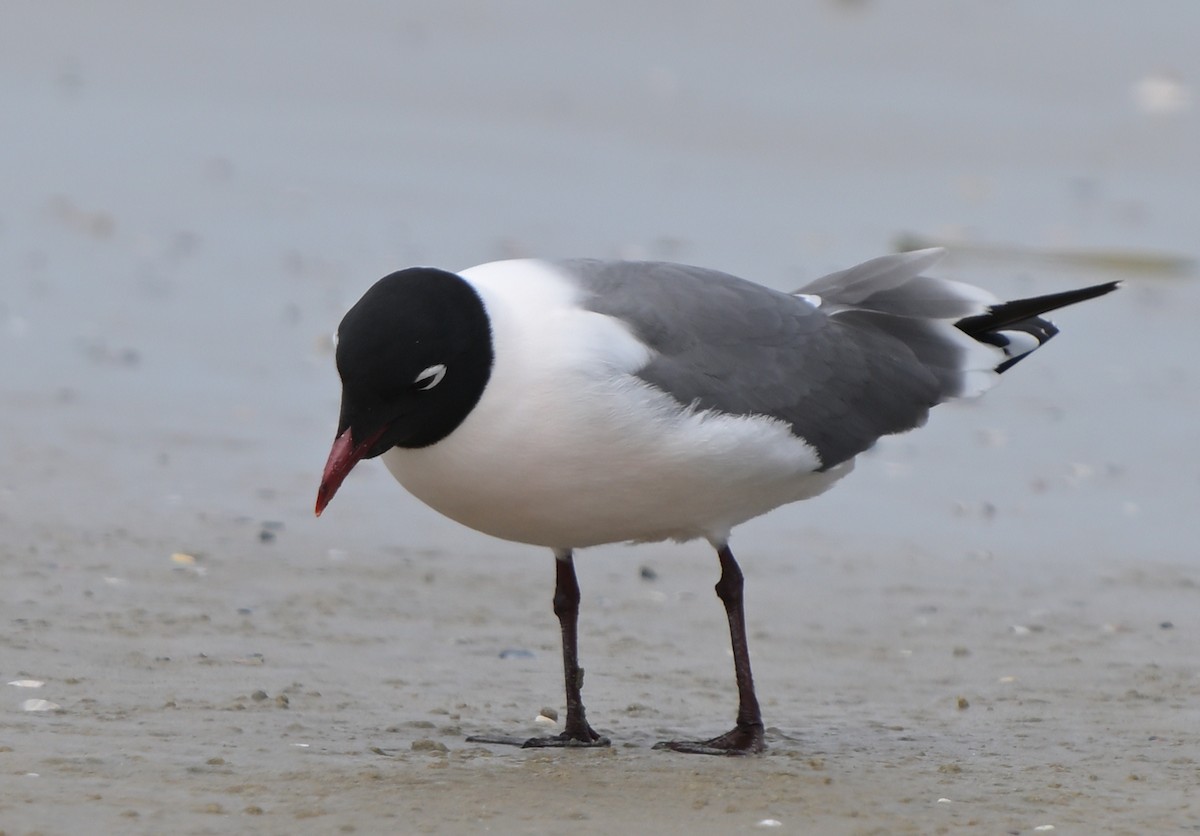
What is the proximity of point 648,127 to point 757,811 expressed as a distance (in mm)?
11113

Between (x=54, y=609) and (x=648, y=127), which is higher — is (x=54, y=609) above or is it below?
below

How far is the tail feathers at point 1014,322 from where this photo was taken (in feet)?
21.7

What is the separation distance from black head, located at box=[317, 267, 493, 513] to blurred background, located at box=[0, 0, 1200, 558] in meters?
2.70

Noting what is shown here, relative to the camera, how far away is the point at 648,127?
15.4 metres

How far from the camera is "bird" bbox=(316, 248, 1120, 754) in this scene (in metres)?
5.07

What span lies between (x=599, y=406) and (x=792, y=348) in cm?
103

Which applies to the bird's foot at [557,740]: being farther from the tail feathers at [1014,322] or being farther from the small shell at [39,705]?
the tail feathers at [1014,322]

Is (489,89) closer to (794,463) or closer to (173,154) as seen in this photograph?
(173,154)

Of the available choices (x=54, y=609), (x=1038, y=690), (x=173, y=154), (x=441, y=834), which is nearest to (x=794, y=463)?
(x=1038, y=690)

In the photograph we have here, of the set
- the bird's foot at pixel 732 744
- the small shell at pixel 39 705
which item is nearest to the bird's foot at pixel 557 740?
the bird's foot at pixel 732 744

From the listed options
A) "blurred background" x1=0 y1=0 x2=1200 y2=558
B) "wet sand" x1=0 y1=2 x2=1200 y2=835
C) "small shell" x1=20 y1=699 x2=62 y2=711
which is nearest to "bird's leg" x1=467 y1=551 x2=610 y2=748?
"wet sand" x1=0 y1=2 x2=1200 y2=835

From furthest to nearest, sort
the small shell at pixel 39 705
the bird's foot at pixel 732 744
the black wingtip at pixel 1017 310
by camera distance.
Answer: the black wingtip at pixel 1017 310 → the bird's foot at pixel 732 744 → the small shell at pixel 39 705

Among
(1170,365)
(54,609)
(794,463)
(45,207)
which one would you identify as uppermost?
(45,207)

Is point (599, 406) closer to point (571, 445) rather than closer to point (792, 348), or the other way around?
point (571, 445)
